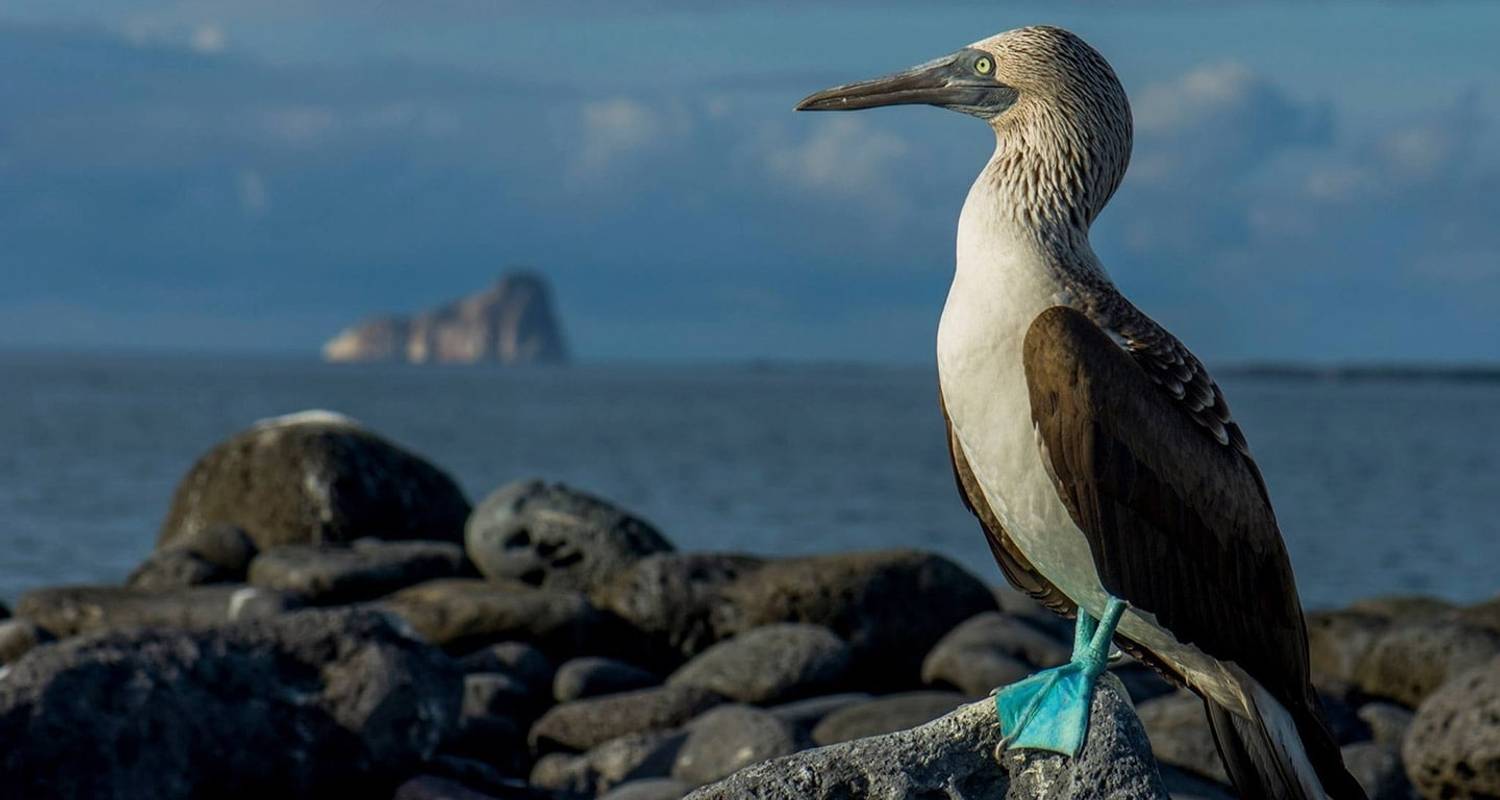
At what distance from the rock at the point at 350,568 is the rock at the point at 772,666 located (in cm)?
306

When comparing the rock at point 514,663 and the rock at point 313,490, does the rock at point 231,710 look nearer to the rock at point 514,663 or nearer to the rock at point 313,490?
the rock at point 514,663

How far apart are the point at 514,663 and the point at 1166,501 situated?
916 centimetres

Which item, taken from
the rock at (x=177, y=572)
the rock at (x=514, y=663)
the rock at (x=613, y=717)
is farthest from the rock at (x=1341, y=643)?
the rock at (x=177, y=572)

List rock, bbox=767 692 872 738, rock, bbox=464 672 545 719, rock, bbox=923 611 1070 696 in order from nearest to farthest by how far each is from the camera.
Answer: rock, bbox=767 692 872 738, rock, bbox=464 672 545 719, rock, bbox=923 611 1070 696

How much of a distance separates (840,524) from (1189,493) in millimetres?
33265

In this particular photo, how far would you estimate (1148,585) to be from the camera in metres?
5.11

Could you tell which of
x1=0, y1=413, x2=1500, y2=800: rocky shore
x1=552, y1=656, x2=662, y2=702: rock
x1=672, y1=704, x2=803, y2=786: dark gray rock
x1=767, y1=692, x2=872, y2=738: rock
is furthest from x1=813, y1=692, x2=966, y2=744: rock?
x1=552, y1=656, x2=662, y2=702: rock

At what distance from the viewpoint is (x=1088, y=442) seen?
499 cm

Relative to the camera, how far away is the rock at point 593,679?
13469 millimetres

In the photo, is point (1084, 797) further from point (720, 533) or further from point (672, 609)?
point (720, 533)

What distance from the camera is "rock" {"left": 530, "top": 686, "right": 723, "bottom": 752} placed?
12445 millimetres

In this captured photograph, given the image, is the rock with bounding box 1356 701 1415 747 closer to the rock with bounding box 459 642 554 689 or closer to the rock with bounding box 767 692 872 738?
the rock with bounding box 767 692 872 738

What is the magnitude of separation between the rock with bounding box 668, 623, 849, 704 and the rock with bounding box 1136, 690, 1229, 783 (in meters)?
2.31

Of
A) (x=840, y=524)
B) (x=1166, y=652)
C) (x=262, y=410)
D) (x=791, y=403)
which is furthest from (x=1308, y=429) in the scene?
(x=1166, y=652)
